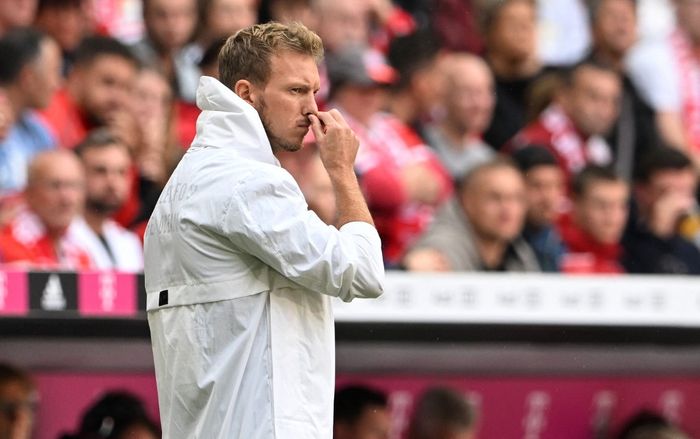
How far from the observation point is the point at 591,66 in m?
8.20

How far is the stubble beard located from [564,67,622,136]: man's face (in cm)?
490

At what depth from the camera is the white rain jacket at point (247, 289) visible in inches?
125

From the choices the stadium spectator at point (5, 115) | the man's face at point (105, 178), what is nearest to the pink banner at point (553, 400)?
the man's face at point (105, 178)

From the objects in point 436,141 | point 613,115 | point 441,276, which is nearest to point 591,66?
point 613,115

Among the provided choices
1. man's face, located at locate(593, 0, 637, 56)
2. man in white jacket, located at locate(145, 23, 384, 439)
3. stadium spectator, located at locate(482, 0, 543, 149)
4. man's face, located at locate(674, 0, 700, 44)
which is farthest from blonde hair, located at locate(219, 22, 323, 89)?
man's face, located at locate(674, 0, 700, 44)

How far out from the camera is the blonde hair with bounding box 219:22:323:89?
3383 mm

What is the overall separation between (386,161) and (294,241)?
168 inches

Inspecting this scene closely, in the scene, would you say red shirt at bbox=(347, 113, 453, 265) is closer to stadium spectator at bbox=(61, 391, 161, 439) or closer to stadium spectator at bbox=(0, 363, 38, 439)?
stadium spectator at bbox=(61, 391, 161, 439)

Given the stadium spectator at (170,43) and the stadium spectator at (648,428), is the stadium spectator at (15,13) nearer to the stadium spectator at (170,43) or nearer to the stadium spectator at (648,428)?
the stadium spectator at (170,43)

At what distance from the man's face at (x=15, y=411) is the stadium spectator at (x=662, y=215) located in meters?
3.24

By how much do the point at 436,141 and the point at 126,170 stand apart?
5.56ft

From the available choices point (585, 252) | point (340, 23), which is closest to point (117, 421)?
point (340, 23)

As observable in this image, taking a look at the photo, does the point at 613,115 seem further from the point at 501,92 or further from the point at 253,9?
the point at 253,9

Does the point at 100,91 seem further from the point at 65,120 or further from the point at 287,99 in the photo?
the point at 287,99
